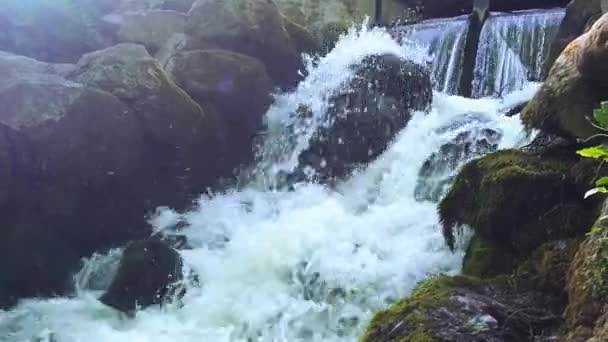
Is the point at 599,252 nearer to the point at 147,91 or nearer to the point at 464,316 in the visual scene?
the point at 464,316

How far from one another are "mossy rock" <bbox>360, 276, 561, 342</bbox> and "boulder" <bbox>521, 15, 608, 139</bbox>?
1377 mm

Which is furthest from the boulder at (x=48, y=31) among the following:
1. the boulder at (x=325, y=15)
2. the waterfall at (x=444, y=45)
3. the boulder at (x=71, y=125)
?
the waterfall at (x=444, y=45)

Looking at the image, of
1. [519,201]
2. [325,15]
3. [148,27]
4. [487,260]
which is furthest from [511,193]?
[325,15]

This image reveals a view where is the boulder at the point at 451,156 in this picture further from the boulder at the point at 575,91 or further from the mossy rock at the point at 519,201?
the mossy rock at the point at 519,201

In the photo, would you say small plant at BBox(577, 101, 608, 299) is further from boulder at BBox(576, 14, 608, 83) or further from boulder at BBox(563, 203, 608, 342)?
boulder at BBox(576, 14, 608, 83)

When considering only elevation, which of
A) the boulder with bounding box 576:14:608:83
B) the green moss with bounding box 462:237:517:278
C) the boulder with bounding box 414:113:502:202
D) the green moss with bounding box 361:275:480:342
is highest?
the boulder with bounding box 576:14:608:83

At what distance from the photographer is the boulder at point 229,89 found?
27.7 feet

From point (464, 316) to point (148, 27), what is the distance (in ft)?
27.8

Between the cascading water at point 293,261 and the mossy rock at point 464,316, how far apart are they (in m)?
1.54

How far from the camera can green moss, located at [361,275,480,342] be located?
2.71 metres

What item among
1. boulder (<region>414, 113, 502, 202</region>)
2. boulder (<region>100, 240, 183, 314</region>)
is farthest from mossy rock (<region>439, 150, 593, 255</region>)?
boulder (<region>100, 240, 183, 314</region>)

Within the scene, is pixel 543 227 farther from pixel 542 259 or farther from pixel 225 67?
pixel 225 67

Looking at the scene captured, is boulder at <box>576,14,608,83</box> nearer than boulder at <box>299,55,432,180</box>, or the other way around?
boulder at <box>576,14,608,83</box>

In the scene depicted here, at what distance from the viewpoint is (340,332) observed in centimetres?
489
